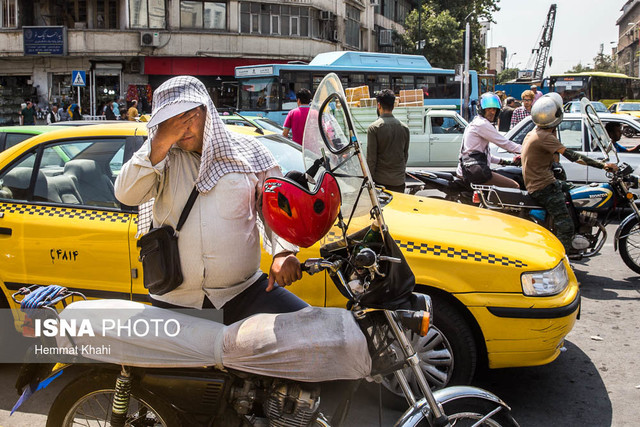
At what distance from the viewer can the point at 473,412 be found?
2.40 metres

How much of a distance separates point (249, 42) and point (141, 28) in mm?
5928

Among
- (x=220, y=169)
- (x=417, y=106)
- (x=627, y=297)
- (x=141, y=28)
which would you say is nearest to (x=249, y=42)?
(x=141, y=28)

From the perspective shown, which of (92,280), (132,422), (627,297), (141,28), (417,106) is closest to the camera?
(132,422)

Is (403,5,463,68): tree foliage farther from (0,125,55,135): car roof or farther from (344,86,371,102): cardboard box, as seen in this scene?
(0,125,55,135): car roof

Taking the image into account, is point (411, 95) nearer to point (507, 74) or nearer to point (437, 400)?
point (437, 400)

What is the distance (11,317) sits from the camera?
433 cm

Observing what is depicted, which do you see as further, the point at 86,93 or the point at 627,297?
the point at 86,93

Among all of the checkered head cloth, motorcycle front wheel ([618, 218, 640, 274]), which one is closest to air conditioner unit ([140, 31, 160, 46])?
motorcycle front wheel ([618, 218, 640, 274])

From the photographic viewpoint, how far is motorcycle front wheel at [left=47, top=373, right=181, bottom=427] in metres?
2.38

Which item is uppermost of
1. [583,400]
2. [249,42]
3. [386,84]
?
[249,42]

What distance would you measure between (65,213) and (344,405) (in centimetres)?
248

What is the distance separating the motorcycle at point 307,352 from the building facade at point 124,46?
107 feet

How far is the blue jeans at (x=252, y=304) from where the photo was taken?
2564 millimetres

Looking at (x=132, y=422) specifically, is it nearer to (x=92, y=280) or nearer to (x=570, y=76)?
(x=92, y=280)
